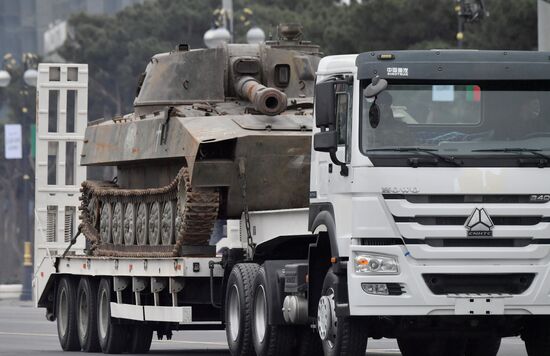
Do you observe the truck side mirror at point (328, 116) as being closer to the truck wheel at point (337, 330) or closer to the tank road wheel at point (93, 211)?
the truck wheel at point (337, 330)

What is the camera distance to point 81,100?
89.3ft

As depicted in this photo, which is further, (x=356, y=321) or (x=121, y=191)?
(x=121, y=191)

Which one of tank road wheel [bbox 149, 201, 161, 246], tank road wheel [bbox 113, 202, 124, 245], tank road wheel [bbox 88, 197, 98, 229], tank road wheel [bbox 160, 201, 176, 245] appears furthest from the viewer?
tank road wheel [bbox 88, 197, 98, 229]

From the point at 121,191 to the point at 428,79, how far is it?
8.93 m

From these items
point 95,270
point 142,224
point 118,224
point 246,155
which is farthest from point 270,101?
point 118,224

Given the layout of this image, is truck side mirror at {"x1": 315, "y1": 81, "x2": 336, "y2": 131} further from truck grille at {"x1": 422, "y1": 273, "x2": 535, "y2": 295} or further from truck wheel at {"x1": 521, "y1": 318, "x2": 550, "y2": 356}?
truck wheel at {"x1": 521, "y1": 318, "x2": 550, "y2": 356}

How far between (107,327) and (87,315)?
62cm

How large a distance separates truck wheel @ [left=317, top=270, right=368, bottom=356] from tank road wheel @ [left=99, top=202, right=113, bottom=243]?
28.4 feet

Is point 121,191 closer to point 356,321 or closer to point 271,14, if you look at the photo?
point 356,321

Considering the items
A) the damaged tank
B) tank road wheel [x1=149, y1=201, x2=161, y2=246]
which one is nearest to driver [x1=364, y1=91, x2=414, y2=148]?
the damaged tank

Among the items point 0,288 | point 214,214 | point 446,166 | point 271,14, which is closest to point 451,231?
point 446,166

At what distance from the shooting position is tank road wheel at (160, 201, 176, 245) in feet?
70.4

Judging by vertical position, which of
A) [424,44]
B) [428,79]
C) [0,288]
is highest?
[424,44]

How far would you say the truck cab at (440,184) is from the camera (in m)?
15.3
